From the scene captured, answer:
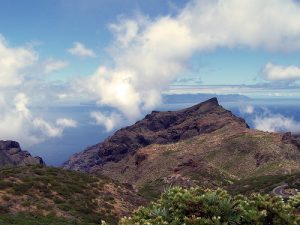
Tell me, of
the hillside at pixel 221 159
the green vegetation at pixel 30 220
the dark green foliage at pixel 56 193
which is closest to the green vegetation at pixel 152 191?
the hillside at pixel 221 159

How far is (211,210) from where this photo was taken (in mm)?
17469

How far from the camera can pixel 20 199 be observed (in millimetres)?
42625

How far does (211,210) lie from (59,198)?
102 ft

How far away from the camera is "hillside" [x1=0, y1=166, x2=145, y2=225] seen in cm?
3916

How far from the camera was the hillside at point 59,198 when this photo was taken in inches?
1542

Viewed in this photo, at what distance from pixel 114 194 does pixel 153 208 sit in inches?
1377

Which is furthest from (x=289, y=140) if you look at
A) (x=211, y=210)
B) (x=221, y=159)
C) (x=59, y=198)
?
(x=211, y=210)

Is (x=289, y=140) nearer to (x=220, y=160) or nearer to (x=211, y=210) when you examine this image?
(x=220, y=160)

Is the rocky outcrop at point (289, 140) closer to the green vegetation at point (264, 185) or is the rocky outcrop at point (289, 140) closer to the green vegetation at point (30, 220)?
the green vegetation at point (264, 185)

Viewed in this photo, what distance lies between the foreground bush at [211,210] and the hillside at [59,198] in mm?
19408

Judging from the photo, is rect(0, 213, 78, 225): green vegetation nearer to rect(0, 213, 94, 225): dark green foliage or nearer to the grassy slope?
rect(0, 213, 94, 225): dark green foliage

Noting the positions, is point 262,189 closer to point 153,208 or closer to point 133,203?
point 133,203

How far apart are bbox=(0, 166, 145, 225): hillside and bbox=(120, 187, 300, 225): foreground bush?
63.7ft

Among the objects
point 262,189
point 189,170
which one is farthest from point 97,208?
point 189,170
